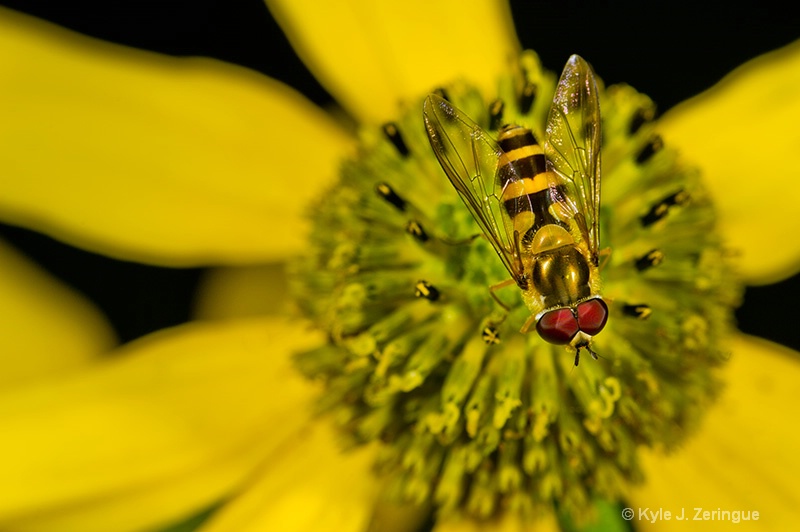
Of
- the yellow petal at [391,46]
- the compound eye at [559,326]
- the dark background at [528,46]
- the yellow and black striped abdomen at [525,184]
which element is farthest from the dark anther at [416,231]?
the dark background at [528,46]

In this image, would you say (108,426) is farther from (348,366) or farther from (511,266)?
(511,266)

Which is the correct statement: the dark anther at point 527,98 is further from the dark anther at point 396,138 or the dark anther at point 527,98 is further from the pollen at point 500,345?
the dark anther at point 396,138

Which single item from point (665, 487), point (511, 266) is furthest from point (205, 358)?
point (665, 487)

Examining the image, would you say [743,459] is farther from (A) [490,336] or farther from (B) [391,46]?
(B) [391,46]

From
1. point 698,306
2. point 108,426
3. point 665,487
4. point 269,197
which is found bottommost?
point 665,487

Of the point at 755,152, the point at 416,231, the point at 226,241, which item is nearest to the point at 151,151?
the point at 226,241

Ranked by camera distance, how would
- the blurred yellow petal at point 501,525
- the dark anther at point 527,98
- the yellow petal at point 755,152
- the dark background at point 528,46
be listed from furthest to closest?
the dark background at point 528,46 < the yellow petal at point 755,152 < the dark anther at point 527,98 < the blurred yellow petal at point 501,525

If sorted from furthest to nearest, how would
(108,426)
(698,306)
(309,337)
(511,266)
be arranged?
(309,337) < (108,426) < (698,306) < (511,266)

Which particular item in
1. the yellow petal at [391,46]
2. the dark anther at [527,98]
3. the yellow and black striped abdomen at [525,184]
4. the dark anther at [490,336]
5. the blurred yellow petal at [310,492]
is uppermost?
the yellow petal at [391,46]
